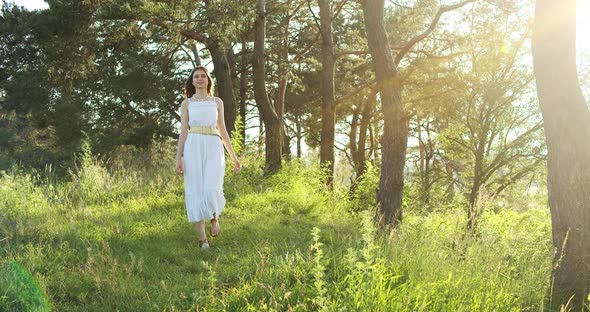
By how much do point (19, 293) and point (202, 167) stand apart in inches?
101

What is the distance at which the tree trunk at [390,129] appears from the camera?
322 inches

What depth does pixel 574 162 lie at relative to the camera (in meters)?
4.56

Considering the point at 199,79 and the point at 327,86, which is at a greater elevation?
the point at 327,86

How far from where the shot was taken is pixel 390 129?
822 cm

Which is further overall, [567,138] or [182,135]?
[182,135]

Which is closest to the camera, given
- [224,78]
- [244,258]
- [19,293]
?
[19,293]

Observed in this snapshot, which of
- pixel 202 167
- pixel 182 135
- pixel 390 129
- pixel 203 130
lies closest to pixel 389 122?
pixel 390 129

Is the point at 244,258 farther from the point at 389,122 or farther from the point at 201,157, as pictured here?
the point at 389,122

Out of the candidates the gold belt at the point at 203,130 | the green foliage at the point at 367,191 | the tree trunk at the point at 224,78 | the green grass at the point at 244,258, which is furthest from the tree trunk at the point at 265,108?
the gold belt at the point at 203,130

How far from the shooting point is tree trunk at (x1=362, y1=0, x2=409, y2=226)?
8.19 meters

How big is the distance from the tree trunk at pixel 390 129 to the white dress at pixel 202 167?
3.32 metres

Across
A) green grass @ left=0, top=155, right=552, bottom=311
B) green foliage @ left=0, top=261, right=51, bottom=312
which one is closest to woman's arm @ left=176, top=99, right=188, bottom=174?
green grass @ left=0, top=155, right=552, bottom=311

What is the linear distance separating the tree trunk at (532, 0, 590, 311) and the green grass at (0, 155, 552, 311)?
0.28 m

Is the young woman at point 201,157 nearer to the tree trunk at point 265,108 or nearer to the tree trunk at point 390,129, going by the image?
the tree trunk at point 390,129
